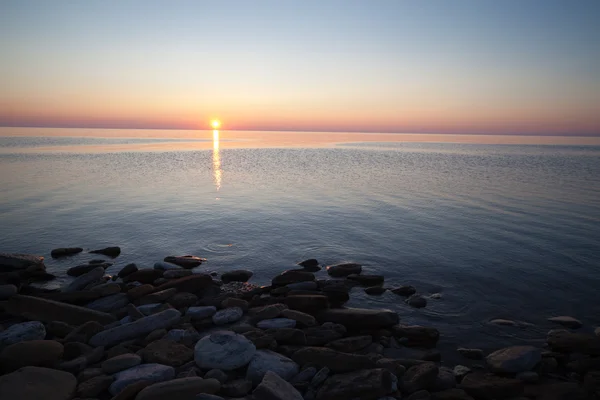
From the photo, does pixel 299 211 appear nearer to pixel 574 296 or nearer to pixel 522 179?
pixel 574 296

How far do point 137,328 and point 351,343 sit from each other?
18.4 ft

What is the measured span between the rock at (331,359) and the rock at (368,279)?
18.5 ft

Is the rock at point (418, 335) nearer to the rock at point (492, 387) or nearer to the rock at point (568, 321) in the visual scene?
the rock at point (492, 387)

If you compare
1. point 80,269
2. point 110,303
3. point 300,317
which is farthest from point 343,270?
point 80,269

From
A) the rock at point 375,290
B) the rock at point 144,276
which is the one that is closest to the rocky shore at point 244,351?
the rock at point 144,276

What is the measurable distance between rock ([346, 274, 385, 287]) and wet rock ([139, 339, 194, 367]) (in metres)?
7.24

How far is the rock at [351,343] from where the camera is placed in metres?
8.82

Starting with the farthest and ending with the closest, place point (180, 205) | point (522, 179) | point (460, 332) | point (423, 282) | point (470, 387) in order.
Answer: point (522, 179) → point (180, 205) → point (423, 282) → point (460, 332) → point (470, 387)

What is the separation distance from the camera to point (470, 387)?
7523 mm

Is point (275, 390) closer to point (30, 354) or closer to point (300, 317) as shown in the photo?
point (300, 317)

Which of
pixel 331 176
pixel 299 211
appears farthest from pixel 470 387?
pixel 331 176

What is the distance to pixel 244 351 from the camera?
8.13 metres

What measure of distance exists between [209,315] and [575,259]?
16011mm

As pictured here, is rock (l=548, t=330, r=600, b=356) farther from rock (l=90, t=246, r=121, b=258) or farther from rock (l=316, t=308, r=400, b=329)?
rock (l=90, t=246, r=121, b=258)
